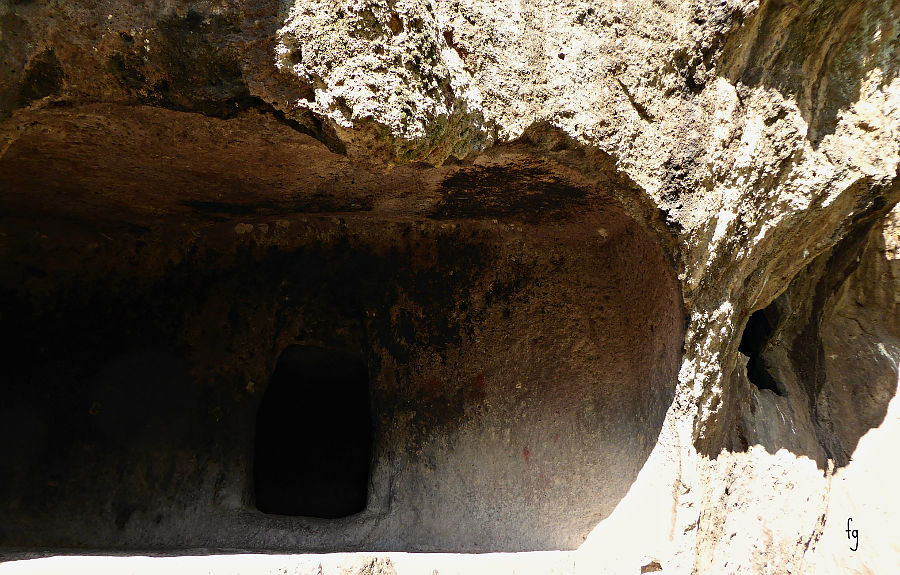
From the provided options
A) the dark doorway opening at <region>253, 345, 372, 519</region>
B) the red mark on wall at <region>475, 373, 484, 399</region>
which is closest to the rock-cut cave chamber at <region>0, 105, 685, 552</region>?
the red mark on wall at <region>475, 373, 484, 399</region>

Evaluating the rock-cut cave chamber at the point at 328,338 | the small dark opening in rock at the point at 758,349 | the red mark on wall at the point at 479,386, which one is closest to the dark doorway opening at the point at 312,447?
the rock-cut cave chamber at the point at 328,338

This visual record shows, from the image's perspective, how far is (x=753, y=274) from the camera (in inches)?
78.4

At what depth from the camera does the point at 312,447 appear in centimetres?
339

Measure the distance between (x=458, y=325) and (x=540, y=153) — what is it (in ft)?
2.81

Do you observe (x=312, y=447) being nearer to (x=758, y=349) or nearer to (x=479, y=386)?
(x=479, y=386)

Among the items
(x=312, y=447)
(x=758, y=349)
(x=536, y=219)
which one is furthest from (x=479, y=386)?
(x=312, y=447)

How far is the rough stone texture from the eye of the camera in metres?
1.40

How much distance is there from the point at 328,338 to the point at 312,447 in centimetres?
101

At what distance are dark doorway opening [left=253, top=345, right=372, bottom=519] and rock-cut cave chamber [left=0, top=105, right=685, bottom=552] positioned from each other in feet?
2.35

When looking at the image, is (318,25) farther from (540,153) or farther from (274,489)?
(274,489)

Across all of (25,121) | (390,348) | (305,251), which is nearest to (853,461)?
(390,348)

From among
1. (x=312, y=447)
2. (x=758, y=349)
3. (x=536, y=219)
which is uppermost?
(x=536, y=219)

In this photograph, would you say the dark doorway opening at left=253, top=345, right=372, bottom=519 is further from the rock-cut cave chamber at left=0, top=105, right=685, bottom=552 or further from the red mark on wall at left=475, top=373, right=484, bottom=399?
the red mark on wall at left=475, top=373, right=484, bottom=399

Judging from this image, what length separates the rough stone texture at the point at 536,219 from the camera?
4.61ft
